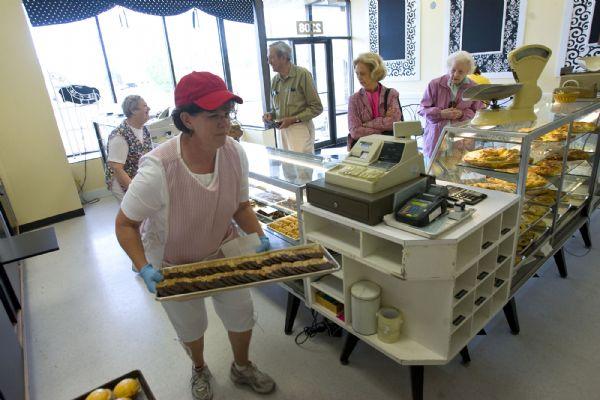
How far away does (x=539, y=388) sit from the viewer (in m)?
1.85

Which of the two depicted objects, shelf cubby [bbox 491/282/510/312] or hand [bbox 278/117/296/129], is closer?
shelf cubby [bbox 491/282/510/312]

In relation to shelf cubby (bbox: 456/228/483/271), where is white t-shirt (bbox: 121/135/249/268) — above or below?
above

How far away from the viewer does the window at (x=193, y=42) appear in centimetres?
557

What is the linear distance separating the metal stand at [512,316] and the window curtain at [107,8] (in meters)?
5.20

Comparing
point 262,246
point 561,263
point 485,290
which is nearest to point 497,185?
point 485,290

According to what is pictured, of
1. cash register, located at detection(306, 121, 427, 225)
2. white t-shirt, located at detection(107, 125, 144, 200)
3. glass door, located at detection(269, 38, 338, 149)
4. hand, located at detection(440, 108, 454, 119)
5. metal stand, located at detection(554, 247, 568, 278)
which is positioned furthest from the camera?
glass door, located at detection(269, 38, 338, 149)

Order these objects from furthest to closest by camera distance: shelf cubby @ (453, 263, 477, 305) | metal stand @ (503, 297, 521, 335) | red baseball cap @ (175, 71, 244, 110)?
metal stand @ (503, 297, 521, 335) → shelf cubby @ (453, 263, 477, 305) → red baseball cap @ (175, 71, 244, 110)

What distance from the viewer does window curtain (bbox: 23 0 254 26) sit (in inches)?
168

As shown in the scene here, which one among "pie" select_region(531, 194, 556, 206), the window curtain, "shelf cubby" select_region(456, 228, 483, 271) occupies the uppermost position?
the window curtain

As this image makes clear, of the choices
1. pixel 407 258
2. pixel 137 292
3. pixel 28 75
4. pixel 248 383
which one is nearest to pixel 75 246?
pixel 137 292

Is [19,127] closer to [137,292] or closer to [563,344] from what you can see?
[137,292]

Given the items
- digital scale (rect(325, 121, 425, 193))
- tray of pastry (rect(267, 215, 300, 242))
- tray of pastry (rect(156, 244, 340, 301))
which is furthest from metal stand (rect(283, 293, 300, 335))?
digital scale (rect(325, 121, 425, 193))

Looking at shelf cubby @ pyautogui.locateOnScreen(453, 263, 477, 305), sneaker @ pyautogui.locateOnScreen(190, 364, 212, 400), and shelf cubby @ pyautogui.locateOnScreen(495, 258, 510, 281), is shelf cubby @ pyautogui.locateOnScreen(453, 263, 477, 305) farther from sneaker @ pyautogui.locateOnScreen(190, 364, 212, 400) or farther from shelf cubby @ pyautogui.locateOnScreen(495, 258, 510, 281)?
sneaker @ pyautogui.locateOnScreen(190, 364, 212, 400)

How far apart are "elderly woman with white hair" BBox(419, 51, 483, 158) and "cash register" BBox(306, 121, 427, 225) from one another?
1.49 metres
